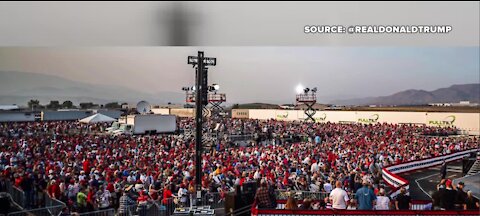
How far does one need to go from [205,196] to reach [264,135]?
38.6 feet

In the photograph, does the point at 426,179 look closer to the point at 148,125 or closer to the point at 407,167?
the point at 407,167

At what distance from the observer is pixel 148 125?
18.4 meters

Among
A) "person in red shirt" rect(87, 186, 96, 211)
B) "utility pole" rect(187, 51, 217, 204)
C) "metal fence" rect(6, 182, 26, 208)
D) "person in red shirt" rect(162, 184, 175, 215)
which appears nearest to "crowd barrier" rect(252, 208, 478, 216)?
"utility pole" rect(187, 51, 217, 204)

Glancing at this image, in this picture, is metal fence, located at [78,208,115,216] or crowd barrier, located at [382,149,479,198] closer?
metal fence, located at [78,208,115,216]

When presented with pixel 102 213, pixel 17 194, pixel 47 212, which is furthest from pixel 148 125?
pixel 102 213

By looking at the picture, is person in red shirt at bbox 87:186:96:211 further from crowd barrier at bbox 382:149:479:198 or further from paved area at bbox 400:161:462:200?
paved area at bbox 400:161:462:200

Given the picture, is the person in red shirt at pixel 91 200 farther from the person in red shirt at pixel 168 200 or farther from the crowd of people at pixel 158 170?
the person in red shirt at pixel 168 200

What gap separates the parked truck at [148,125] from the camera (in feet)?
59.3

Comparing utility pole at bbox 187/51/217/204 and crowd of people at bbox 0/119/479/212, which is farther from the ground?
utility pole at bbox 187/51/217/204

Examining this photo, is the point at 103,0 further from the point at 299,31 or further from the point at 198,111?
the point at 198,111

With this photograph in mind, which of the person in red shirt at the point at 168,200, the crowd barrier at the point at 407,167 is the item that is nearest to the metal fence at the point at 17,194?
the person in red shirt at the point at 168,200

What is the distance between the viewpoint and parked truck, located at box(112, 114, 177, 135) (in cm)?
1806

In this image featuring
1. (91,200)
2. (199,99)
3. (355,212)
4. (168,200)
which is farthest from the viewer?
(199,99)

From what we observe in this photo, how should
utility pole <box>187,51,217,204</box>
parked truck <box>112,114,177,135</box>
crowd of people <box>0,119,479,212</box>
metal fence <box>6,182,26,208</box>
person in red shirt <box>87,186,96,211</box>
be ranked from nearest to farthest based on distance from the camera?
person in red shirt <box>87,186,96,211</box>
utility pole <box>187,51,217,204</box>
crowd of people <box>0,119,479,212</box>
metal fence <box>6,182,26,208</box>
parked truck <box>112,114,177,135</box>
